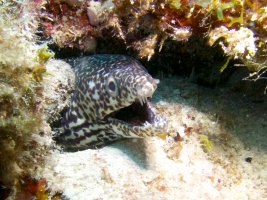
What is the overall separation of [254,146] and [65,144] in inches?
122

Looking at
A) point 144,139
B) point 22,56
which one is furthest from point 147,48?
point 22,56

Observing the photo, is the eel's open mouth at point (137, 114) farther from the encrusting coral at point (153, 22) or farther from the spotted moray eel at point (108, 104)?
the encrusting coral at point (153, 22)

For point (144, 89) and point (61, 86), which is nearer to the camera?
point (144, 89)

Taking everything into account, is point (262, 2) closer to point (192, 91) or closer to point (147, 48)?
point (147, 48)

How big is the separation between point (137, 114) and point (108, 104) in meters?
0.50

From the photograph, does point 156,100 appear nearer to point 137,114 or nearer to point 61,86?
point 137,114

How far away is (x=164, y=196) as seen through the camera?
311cm

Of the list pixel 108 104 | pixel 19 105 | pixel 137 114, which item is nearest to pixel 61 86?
pixel 108 104

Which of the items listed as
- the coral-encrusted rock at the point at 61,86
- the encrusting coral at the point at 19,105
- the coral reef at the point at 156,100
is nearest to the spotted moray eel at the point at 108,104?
the coral-encrusted rock at the point at 61,86

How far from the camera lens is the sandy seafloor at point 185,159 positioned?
306 cm

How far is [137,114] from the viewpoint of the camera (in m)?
4.11

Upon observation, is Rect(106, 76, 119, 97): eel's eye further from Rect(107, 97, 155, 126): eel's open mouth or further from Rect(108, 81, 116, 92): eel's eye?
Rect(107, 97, 155, 126): eel's open mouth

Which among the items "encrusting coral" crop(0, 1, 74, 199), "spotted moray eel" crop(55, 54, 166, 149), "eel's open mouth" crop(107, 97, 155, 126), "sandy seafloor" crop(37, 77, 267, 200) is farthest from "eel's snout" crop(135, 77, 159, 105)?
"encrusting coral" crop(0, 1, 74, 199)

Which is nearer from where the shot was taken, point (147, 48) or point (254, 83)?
point (147, 48)
